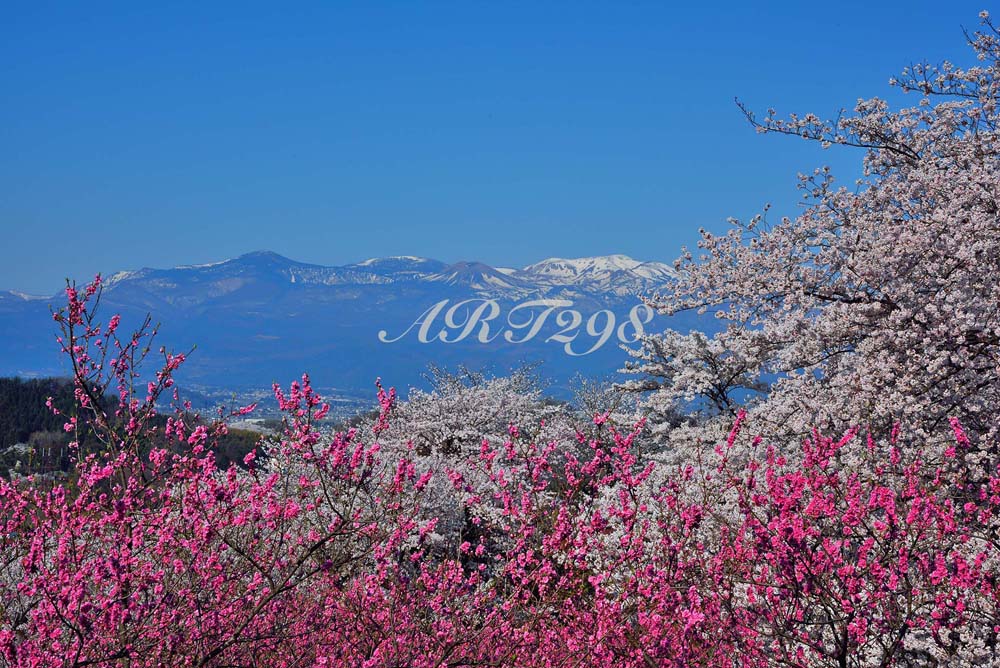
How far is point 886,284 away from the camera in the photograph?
407 inches

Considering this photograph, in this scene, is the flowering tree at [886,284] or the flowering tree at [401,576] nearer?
the flowering tree at [401,576]

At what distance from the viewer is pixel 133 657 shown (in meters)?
4.95

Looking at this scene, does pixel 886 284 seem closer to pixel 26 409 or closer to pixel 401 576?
pixel 401 576

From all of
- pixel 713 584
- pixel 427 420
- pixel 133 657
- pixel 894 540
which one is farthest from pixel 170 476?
pixel 427 420

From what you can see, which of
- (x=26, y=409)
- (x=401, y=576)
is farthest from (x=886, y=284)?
(x=26, y=409)

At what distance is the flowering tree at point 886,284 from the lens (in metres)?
9.26

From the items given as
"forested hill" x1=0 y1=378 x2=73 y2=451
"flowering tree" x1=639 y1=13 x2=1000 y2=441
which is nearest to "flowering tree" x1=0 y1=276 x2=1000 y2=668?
"flowering tree" x1=639 y1=13 x2=1000 y2=441

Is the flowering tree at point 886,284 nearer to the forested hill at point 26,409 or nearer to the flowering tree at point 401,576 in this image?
the flowering tree at point 401,576

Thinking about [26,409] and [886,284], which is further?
[26,409]

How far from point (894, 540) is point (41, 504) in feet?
20.8

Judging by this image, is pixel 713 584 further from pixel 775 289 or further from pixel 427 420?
pixel 427 420

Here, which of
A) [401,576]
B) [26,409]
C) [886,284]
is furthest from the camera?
[26,409]

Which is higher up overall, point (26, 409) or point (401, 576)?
point (26, 409)

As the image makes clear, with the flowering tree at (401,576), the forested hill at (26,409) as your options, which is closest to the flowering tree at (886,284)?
the flowering tree at (401,576)
